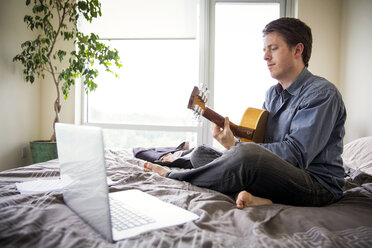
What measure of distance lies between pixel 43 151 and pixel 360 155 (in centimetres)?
257

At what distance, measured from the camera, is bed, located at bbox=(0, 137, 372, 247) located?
2.31ft

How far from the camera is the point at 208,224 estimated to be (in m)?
0.83

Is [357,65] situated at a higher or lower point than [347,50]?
lower

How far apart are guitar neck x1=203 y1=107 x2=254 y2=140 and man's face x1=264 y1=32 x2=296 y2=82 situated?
0.31m

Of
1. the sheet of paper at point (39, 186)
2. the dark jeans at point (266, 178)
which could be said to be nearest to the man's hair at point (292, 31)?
the dark jeans at point (266, 178)

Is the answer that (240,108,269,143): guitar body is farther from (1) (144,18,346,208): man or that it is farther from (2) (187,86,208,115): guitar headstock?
(2) (187,86,208,115): guitar headstock

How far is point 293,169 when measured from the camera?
1126 mm

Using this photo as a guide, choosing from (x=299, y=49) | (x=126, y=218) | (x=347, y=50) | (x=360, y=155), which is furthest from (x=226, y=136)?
(x=347, y=50)

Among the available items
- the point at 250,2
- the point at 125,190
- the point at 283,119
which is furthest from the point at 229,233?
the point at 250,2

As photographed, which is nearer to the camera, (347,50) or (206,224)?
(206,224)

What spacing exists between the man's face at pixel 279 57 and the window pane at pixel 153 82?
1797 mm

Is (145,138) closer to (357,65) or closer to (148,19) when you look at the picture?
(148,19)

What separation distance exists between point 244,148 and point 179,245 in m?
0.54

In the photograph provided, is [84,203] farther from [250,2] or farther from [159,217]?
[250,2]
